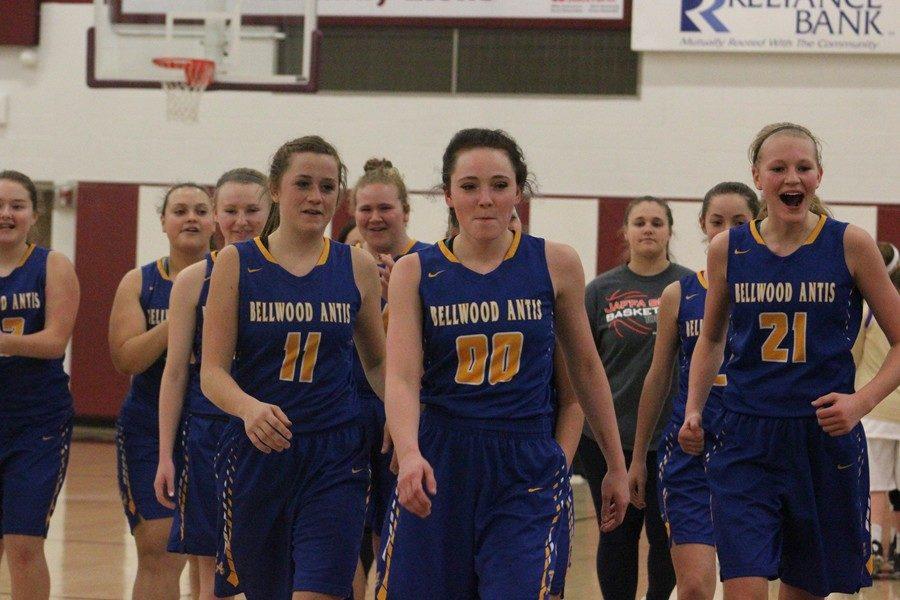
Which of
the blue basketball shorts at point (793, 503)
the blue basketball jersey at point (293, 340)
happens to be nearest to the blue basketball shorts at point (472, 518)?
the blue basketball jersey at point (293, 340)

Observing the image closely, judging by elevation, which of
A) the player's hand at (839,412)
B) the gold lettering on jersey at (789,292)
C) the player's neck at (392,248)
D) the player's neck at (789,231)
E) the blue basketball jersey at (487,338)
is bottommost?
the player's hand at (839,412)

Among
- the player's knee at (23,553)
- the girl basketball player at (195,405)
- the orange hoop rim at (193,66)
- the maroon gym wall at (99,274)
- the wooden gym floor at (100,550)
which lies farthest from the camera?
the maroon gym wall at (99,274)

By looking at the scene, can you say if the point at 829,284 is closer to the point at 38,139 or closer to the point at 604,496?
the point at 604,496

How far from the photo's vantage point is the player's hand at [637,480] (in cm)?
519

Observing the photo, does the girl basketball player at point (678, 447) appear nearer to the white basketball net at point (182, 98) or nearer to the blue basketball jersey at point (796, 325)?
the blue basketball jersey at point (796, 325)

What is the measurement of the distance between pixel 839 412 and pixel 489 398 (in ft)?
3.39

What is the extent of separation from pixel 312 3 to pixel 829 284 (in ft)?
23.1

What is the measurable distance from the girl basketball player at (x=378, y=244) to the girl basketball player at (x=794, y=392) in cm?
147

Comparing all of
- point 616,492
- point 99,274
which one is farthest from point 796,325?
point 99,274

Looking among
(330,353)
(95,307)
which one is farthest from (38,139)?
(330,353)

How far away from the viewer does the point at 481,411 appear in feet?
12.2

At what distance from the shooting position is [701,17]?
40.6ft

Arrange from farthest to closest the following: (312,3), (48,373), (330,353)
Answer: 1. (312,3)
2. (48,373)
3. (330,353)

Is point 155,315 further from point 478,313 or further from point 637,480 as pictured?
point 478,313
